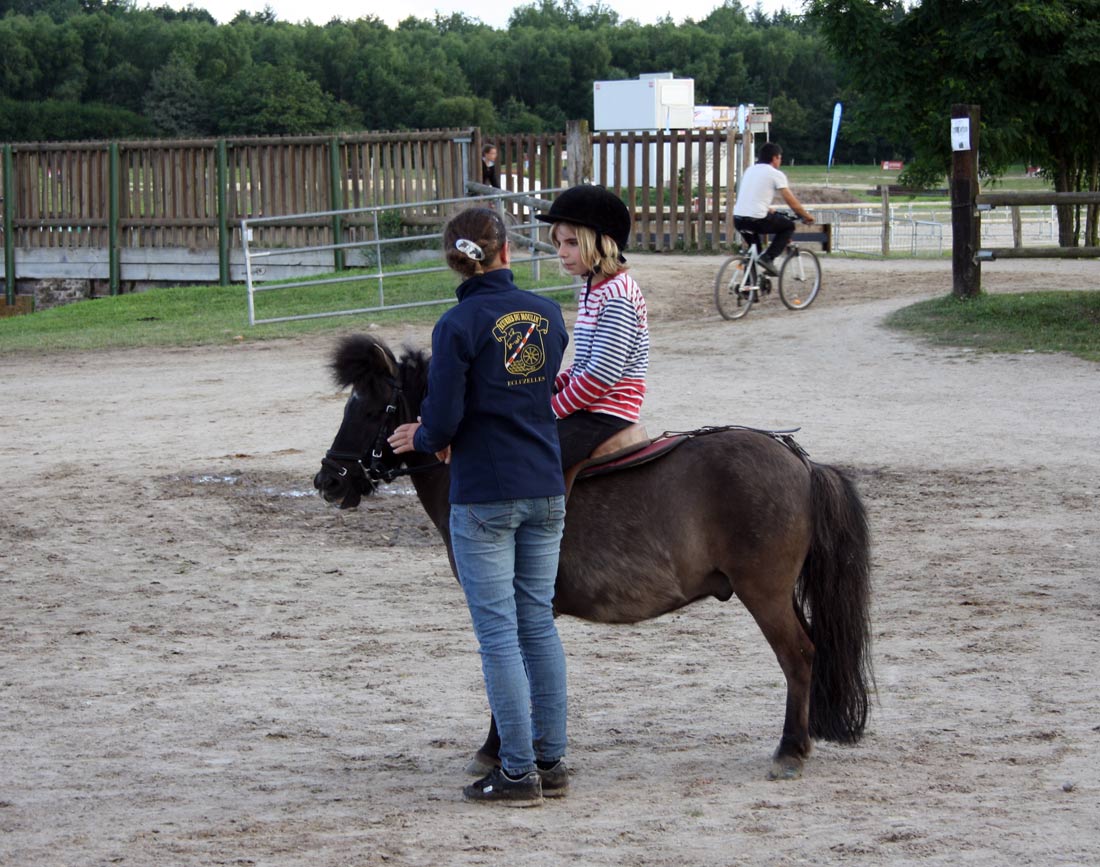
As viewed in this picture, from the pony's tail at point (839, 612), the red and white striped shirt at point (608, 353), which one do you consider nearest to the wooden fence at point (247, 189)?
the red and white striped shirt at point (608, 353)

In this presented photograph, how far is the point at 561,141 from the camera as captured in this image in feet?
74.9

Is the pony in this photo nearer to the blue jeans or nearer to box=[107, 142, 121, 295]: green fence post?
the blue jeans

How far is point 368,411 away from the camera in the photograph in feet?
14.9

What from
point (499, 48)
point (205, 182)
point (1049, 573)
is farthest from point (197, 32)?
point (1049, 573)

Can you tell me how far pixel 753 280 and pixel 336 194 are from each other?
8678mm

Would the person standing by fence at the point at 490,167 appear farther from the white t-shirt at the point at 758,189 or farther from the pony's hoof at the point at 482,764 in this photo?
the pony's hoof at the point at 482,764

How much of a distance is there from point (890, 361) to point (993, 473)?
421 cm

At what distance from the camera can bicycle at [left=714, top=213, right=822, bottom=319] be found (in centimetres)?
1582

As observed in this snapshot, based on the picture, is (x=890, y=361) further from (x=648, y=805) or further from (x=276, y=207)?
(x=276, y=207)

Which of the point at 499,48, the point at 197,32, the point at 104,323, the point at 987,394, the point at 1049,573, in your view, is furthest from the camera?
the point at 499,48

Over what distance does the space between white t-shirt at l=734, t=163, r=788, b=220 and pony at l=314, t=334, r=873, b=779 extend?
1105 cm

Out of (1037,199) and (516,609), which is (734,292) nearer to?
(1037,199)

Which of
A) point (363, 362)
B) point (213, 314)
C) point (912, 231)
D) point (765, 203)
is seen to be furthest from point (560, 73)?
point (363, 362)

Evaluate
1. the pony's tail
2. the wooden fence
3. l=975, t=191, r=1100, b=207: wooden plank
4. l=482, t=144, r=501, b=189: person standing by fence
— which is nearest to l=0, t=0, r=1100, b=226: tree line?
the wooden fence
